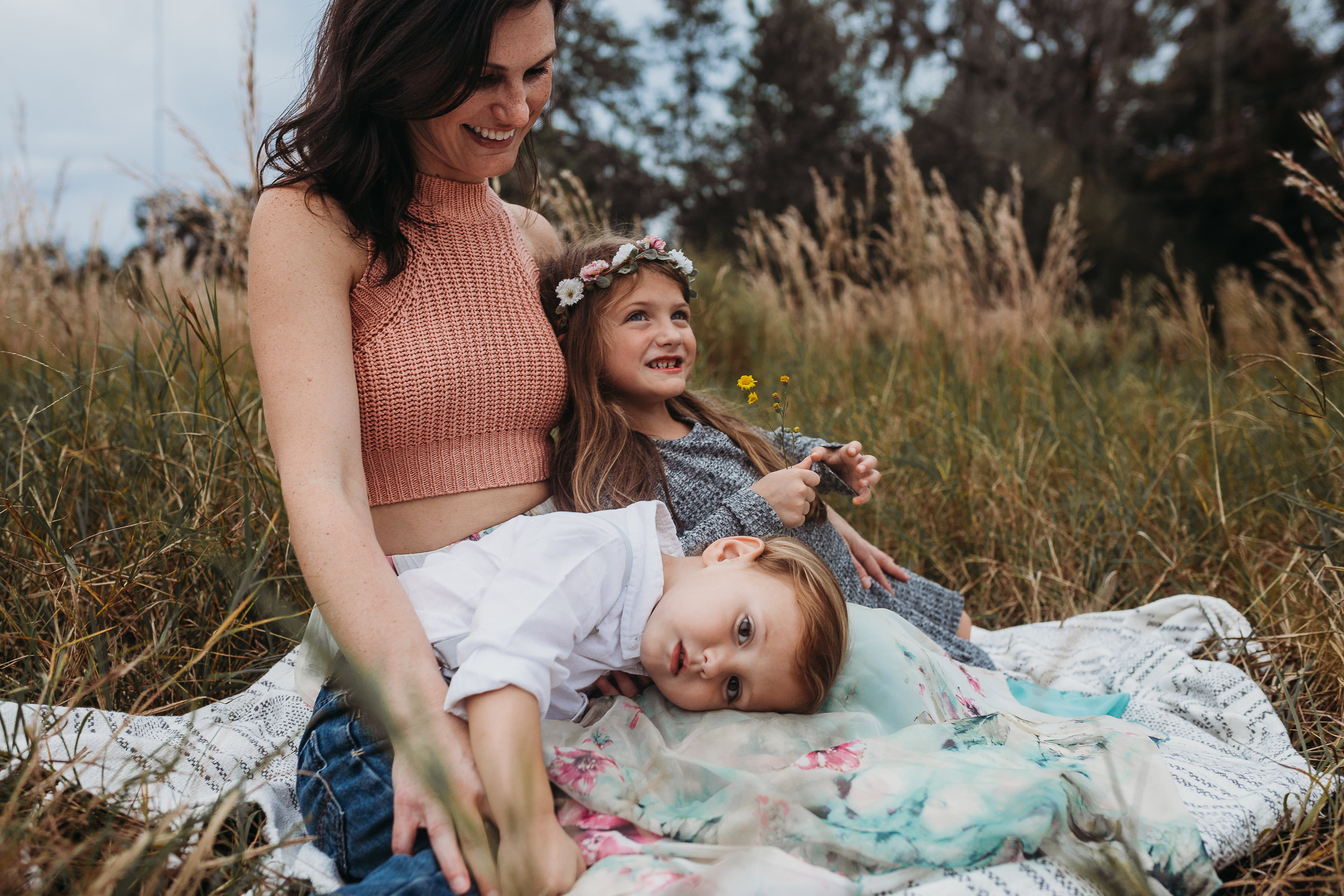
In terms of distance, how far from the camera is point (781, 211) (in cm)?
1390

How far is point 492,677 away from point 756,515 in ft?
2.64

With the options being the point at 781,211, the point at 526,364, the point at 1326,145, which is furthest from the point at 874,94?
the point at 526,364

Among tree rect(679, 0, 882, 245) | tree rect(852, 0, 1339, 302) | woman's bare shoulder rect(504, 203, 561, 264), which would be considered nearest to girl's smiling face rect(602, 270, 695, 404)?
woman's bare shoulder rect(504, 203, 561, 264)

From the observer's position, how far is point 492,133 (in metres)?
1.65

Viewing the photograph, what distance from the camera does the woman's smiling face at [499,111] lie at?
1.55m

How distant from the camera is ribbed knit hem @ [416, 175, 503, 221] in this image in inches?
68.3

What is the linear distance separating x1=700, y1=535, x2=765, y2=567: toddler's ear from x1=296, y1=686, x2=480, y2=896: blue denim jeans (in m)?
0.63

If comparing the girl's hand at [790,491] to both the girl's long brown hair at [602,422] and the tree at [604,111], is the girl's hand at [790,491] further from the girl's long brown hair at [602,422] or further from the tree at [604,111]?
the tree at [604,111]

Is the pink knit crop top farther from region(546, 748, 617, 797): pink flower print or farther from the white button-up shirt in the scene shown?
region(546, 748, 617, 797): pink flower print

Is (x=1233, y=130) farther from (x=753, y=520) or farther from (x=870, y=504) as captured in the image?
(x=753, y=520)

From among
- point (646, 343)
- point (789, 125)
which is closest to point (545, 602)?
point (646, 343)

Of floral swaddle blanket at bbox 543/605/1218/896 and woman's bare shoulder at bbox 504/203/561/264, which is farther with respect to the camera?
woman's bare shoulder at bbox 504/203/561/264

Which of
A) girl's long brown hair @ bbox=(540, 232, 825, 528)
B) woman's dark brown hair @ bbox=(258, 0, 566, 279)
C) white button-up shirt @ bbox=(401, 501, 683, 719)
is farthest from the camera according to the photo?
girl's long brown hair @ bbox=(540, 232, 825, 528)

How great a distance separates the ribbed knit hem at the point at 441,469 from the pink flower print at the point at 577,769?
0.63 m
